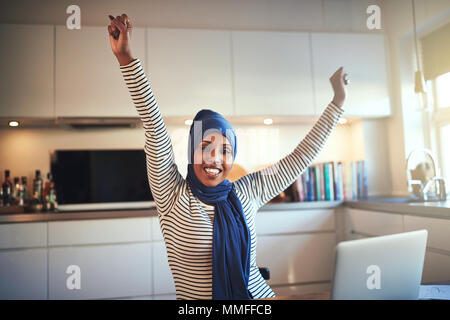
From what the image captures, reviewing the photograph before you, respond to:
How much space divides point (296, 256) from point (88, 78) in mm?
1951

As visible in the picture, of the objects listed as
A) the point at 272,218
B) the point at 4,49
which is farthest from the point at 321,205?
the point at 4,49

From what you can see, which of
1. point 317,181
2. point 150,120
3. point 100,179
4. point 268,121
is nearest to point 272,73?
point 268,121

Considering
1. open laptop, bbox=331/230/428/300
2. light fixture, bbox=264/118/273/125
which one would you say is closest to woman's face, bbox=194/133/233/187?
open laptop, bbox=331/230/428/300

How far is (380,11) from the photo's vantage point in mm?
3100

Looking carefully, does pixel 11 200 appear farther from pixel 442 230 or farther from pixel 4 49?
pixel 442 230

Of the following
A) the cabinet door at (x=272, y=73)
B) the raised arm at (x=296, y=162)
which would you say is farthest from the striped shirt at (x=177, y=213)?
the cabinet door at (x=272, y=73)

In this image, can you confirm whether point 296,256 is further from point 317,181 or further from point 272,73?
point 272,73

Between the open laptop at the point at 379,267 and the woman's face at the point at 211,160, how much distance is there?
0.48m

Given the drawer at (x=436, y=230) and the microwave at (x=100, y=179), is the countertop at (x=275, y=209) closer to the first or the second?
the drawer at (x=436, y=230)

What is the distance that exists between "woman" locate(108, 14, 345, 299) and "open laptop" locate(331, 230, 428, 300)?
0.39 m

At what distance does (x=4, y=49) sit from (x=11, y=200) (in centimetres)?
106

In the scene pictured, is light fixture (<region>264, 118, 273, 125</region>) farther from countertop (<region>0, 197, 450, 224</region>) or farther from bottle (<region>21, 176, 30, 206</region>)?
bottle (<region>21, 176, 30, 206</region>)

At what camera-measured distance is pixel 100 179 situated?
2859 millimetres

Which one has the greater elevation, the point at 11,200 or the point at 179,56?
the point at 179,56
